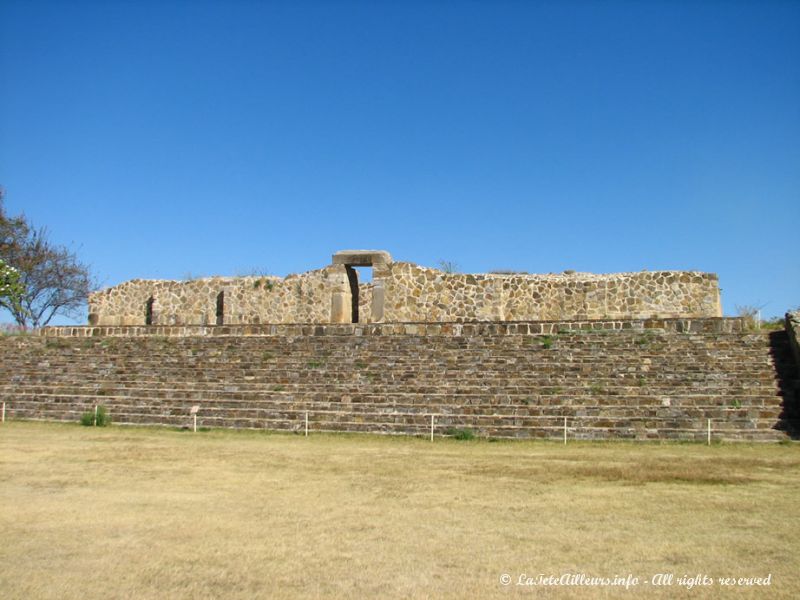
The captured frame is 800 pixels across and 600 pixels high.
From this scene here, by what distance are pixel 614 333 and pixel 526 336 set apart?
189cm

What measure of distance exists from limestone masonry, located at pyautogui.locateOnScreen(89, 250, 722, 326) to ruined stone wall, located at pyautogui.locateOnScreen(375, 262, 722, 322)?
0.09 ft

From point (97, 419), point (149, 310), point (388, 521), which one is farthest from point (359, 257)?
point (388, 521)

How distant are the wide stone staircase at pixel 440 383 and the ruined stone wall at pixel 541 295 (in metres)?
5.10

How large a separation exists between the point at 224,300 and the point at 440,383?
39.0 ft

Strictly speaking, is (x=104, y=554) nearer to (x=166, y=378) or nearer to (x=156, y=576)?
(x=156, y=576)

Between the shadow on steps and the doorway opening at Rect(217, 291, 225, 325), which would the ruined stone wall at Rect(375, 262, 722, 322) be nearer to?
the doorway opening at Rect(217, 291, 225, 325)

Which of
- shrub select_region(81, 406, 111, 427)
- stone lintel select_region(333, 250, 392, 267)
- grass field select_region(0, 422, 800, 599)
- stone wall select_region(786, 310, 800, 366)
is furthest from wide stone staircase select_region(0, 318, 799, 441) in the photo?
stone lintel select_region(333, 250, 392, 267)

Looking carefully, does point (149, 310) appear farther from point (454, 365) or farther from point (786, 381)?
point (786, 381)

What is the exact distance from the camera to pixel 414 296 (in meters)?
23.1

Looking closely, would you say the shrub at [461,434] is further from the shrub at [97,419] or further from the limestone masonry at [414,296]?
the limestone masonry at [414,296]

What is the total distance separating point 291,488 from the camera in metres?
8.30

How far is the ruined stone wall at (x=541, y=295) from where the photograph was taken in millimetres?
21406

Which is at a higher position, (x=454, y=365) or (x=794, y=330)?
(x=794, y=330)

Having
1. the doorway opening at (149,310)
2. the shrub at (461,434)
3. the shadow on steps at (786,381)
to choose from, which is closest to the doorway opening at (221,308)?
the doorway opening at (149,310)
